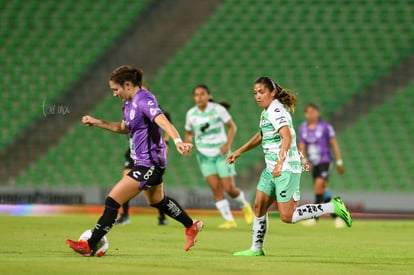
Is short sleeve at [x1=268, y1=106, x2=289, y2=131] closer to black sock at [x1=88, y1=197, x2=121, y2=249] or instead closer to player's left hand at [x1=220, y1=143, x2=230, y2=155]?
black sock at [x1=88, y1=197, x2=121, y2=249]

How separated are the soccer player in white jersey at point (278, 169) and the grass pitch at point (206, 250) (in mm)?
421

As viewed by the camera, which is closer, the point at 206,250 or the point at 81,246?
the point at 81,246

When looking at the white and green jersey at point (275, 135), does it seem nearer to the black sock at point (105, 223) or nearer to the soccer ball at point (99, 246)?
the black sock at point (105, 223)

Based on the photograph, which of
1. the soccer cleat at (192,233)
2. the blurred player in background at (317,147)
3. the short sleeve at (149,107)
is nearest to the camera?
the short sleeve at (149,107)

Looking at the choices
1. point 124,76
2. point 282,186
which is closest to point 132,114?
point 124,76

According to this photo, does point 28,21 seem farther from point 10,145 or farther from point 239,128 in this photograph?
point 239,128

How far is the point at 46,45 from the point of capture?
63.0 feet

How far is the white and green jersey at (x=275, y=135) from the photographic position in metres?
8.25

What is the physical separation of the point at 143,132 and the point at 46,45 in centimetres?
1158

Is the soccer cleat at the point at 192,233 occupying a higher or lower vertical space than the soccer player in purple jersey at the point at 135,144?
lower

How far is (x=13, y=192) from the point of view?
17125 millimetres

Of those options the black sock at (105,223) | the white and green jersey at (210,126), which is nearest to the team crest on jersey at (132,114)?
the black sock at (105,223)

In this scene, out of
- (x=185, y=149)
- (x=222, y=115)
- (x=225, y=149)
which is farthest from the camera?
(x=222, y=115)

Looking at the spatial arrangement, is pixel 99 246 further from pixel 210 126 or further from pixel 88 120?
pixel 210 126
